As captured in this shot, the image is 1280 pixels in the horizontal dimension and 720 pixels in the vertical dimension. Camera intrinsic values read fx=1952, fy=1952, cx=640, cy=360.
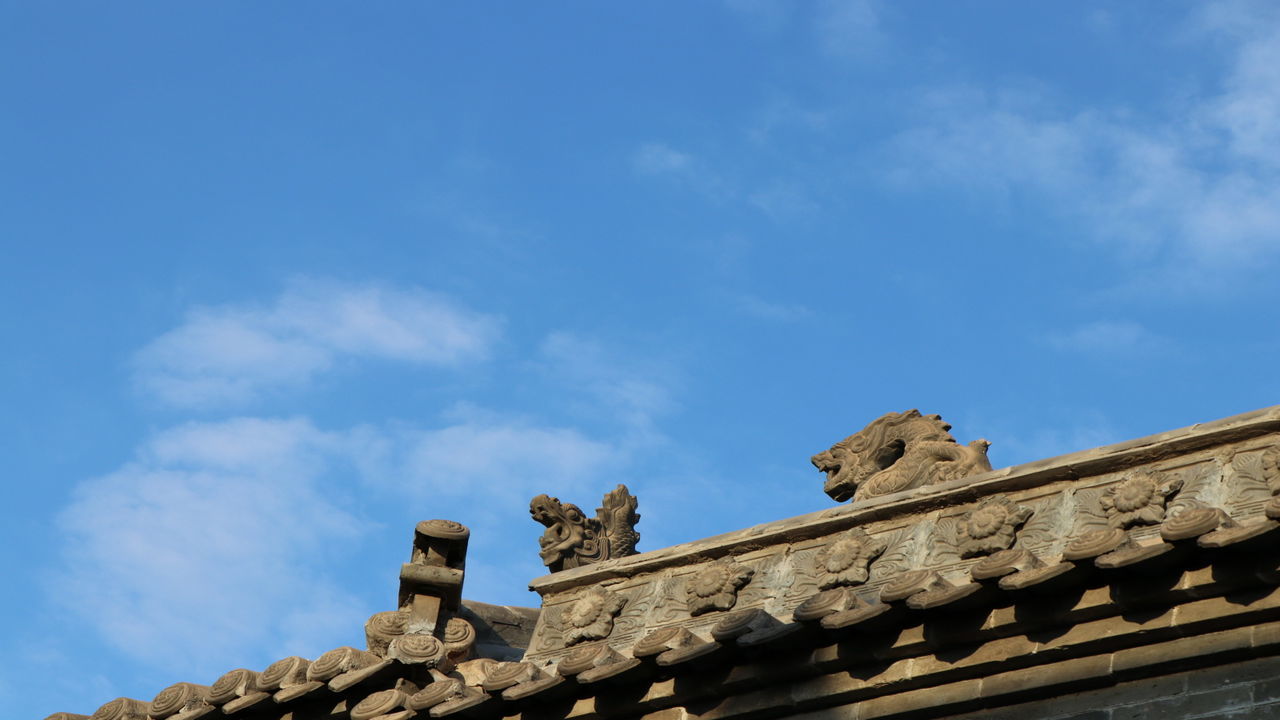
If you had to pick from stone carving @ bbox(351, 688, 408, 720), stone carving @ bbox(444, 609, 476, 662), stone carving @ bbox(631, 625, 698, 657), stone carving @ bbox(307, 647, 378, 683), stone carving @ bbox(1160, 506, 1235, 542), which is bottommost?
stone carving @ bbox(1160, 506, 1235, 542)

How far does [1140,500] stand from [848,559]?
193 centimetres

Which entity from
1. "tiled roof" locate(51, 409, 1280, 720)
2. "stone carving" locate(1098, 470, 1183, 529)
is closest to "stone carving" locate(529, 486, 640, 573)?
"tiled roof" locate(51, 409, 1280, 720)

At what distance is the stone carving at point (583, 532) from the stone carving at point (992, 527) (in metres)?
3.11

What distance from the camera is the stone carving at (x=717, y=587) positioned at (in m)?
12.3

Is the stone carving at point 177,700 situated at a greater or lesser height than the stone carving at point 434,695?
greater

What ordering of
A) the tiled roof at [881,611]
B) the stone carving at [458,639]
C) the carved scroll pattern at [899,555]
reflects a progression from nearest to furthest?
the tiled roof at [881,611], the carved scroll pattern at [899,555], the stone carving at [458,639]

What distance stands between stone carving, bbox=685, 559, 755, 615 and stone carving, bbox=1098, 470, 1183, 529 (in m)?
2.47

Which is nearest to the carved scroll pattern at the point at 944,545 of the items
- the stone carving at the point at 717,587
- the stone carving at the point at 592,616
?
the stone carving at the point at 717,587

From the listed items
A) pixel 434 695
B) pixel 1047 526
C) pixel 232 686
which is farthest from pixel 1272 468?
pixel 232 686

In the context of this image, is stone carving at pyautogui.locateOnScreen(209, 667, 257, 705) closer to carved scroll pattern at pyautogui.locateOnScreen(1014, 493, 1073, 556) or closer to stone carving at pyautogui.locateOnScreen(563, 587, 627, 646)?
stone carving at pyautogui.locateOnScreen(563, 587, 627, 646)

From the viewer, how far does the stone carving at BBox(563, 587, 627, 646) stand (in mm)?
12750

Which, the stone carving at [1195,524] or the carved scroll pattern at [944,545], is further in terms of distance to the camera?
the carved scroll pattern at [944,545]

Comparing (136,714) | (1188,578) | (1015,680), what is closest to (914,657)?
(1015,680)

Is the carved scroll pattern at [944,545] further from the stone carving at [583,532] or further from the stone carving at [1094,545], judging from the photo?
the stone carving at [583,532]
